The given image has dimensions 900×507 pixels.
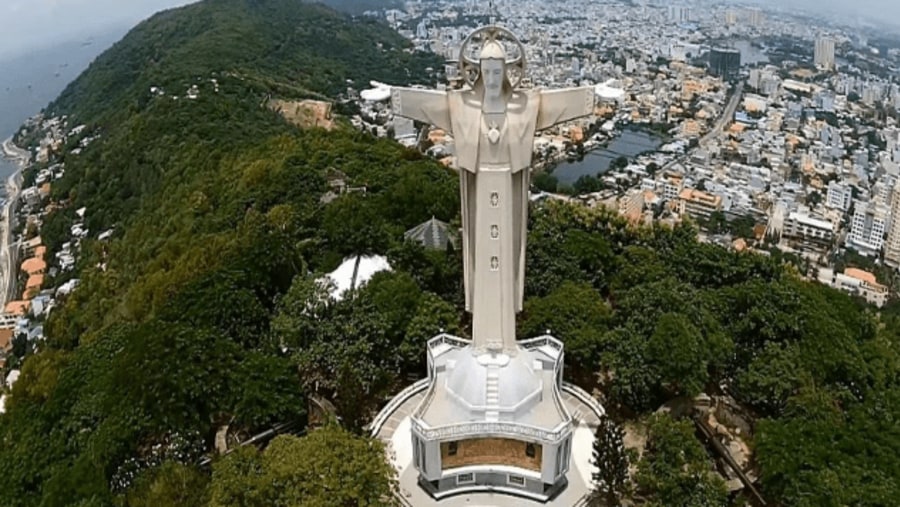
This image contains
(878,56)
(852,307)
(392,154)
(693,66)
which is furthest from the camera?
(878,56)

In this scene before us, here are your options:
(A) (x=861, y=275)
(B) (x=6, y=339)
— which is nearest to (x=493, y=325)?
(B) (x=6, y=339)

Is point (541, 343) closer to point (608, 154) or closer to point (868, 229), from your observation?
point (868, 229)

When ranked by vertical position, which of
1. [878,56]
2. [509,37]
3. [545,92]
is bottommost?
[878,56]

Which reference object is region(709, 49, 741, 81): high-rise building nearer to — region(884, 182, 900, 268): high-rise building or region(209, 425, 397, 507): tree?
region(884, 182, 900, 268): high-rise building

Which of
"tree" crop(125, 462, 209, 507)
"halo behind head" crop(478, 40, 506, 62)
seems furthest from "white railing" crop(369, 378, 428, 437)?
"halo behind head" crop(478, 40, 506, 62)

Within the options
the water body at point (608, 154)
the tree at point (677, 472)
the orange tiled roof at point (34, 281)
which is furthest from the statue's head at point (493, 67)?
the water body at point (608, 154)

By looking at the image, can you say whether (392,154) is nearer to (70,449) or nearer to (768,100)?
(70,449)

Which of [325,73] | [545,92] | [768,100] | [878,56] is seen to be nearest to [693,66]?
[768,100]

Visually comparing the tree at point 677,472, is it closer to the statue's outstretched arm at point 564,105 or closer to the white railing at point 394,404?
the white railing at point 394,404
